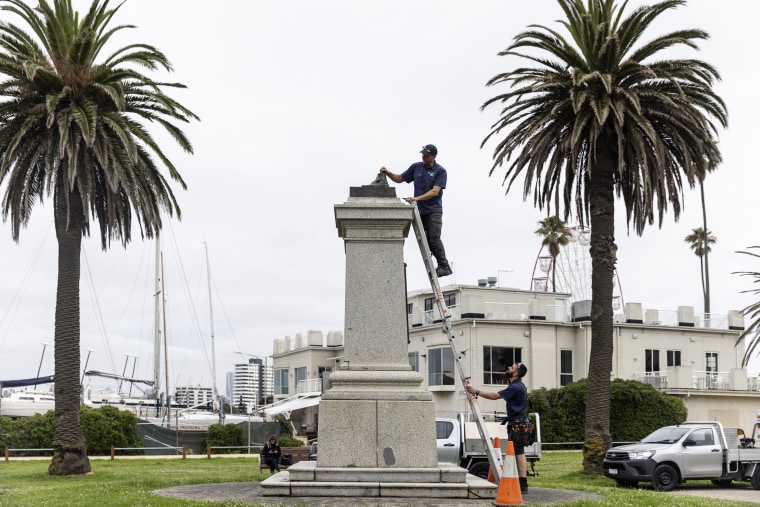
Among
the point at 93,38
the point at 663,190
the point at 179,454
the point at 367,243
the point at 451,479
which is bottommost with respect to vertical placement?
the point at 179,454

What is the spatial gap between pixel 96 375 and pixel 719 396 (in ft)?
147

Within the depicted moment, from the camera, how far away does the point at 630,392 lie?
46969 mm

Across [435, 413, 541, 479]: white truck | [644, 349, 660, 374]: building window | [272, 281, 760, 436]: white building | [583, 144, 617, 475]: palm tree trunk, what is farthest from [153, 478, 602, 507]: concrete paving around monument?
[644, 349, 660, 374]: building window

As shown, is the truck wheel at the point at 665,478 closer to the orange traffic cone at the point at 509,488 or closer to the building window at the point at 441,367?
the orange traffic cone at the point at 509,488

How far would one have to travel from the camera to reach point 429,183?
44.9ft

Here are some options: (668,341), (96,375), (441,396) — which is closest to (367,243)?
(441,396)

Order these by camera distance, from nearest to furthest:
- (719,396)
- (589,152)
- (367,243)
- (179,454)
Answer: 1. (367,243)
2. (589,152)
3. (179,454)
4. (719,396)

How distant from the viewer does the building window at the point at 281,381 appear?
73.9 meters

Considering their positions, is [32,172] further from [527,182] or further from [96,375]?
[96,375]

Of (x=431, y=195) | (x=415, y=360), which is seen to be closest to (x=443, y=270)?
(x=431, y=195)

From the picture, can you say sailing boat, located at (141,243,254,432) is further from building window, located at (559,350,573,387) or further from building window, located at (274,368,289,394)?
building window, located at (559,350,573,387)

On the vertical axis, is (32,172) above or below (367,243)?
above

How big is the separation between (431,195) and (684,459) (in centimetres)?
1444

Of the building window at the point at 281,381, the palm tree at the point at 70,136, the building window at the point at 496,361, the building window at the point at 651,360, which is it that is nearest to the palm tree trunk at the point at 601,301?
the palm tree at the point at 70,136
